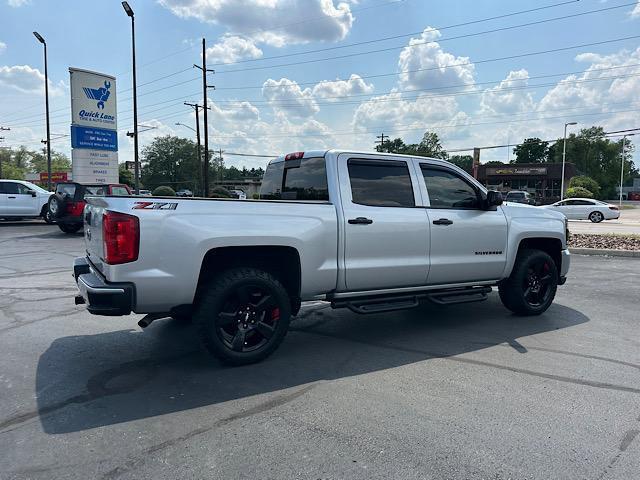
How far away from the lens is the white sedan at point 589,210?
27.7 m

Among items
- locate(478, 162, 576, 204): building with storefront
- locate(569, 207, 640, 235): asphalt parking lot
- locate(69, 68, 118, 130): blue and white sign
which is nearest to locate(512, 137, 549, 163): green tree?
locate(478, 162, 576, 204): building with storefront

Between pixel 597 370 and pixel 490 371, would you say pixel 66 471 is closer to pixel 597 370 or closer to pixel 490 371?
pixel 490 371

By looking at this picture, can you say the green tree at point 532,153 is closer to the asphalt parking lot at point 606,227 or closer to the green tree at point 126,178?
the green tree at point 126,178

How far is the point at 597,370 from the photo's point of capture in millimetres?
4430

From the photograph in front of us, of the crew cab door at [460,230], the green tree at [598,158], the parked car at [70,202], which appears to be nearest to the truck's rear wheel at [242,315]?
the crew cab door at [460,230]

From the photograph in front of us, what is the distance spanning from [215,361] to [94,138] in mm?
21744

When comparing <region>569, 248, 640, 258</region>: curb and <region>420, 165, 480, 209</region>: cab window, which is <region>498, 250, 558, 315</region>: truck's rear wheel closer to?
<region>420, 165, 480, 209</region>: cab window

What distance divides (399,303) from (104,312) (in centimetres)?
288

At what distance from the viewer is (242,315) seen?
442cm

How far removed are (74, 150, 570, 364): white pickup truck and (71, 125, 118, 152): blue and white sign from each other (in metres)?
19.8

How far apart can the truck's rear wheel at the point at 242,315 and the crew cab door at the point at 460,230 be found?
1910 millimetres

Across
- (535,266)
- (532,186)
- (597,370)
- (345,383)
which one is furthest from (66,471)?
(532,186)

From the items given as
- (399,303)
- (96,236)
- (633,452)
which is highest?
(96,236)

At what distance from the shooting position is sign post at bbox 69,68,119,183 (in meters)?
22.4
